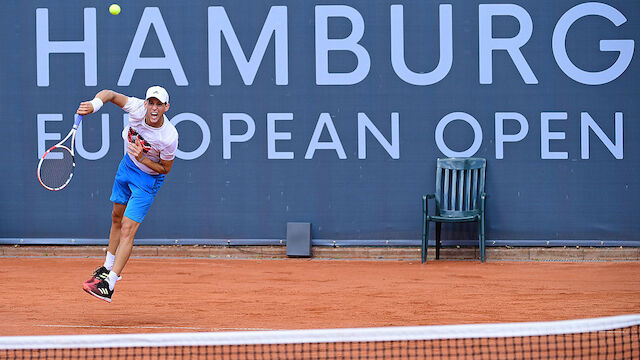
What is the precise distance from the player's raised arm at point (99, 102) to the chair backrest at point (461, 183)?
4.14 meters

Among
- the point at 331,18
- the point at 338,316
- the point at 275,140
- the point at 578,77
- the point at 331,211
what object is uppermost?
the point at 331,18

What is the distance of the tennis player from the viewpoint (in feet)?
17.7

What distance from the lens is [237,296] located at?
6.62 m

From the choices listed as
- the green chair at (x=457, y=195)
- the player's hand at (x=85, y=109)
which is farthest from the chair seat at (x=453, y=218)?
the player's hand at (x=85, y=109)

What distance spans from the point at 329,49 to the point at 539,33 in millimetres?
2125

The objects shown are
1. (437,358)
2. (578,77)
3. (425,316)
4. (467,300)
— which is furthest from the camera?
(578,77)

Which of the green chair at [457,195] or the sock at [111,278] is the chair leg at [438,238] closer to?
the green chair at [457,195]

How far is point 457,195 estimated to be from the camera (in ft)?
29.0

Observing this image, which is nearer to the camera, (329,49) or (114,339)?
(114,339)

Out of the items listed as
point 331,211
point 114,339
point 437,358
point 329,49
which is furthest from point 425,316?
point 329,49

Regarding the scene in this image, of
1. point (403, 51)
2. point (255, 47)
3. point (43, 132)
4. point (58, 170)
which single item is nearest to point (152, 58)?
point (255, 47)

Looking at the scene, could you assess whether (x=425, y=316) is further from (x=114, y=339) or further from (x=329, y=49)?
(x=329, y=49)

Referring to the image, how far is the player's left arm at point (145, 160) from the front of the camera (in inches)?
215

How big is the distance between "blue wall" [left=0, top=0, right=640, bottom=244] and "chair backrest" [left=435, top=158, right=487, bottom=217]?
0.14 metres
